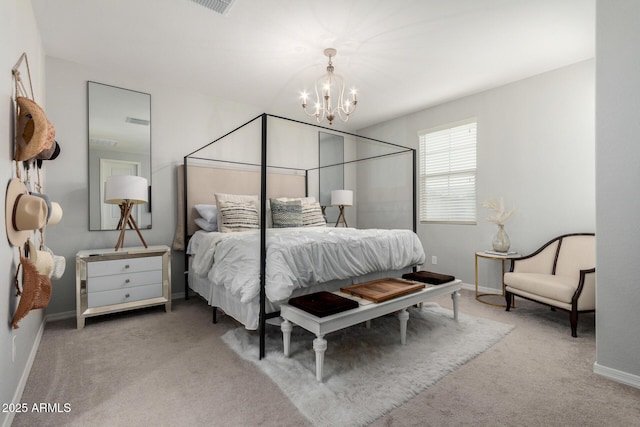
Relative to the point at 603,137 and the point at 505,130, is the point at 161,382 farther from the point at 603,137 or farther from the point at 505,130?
the point at 505,130

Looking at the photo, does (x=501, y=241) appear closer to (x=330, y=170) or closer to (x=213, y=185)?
(x=330, y=170)

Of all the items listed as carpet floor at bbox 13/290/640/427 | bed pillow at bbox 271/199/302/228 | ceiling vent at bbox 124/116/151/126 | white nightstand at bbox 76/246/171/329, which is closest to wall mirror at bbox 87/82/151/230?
ceiling vent at bbox 124/116/151/126

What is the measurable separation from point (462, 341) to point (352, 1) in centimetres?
269

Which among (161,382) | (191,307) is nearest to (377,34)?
(161,382)

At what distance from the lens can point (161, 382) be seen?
6.00ft

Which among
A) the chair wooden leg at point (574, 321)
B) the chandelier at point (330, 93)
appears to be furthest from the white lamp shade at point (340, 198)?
the chair wooden leg at point (574, 321)

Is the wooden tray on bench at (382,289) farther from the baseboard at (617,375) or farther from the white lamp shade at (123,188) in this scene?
the white lamp shade at (123,188)

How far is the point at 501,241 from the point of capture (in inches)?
135

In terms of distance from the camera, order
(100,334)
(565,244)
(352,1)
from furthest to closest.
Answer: (565,244) < (100,334) < (352,1)

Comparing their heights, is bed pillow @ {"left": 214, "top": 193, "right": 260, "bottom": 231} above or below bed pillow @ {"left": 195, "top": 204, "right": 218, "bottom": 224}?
above

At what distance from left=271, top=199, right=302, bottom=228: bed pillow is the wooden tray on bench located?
1454 mm

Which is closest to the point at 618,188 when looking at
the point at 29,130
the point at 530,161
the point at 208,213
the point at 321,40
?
the point at 530,161

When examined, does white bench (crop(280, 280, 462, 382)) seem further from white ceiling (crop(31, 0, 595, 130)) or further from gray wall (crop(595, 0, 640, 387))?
white ceiling (crop(31, 0, 595, 130))

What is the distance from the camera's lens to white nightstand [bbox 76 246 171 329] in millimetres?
2707
